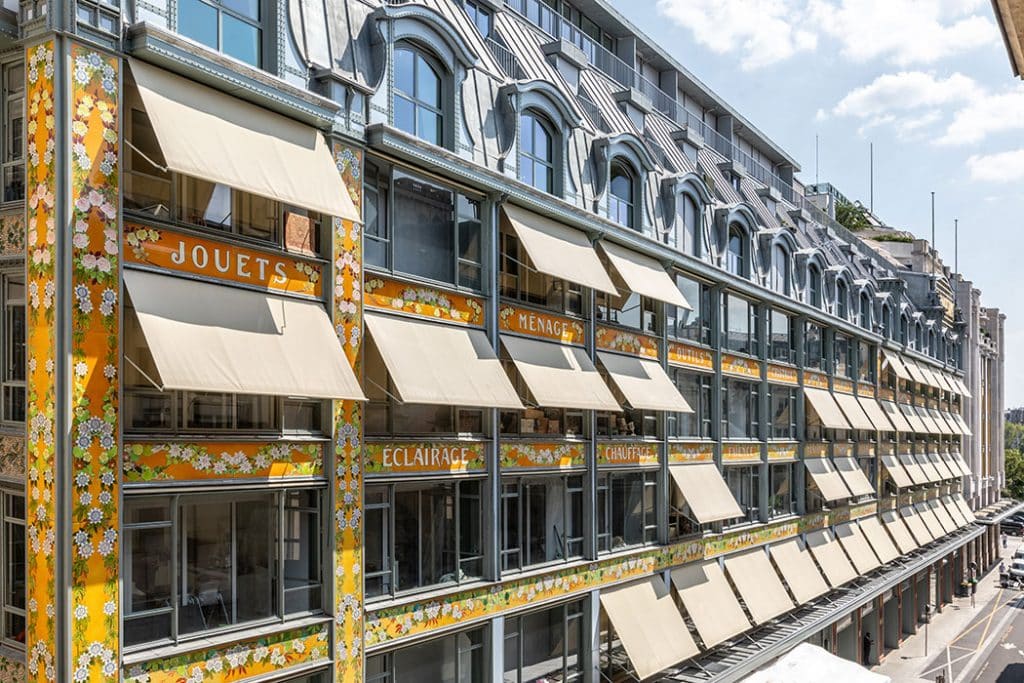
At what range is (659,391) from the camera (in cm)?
2539

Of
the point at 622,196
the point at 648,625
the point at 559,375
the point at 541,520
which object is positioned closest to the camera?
the point at 559,375

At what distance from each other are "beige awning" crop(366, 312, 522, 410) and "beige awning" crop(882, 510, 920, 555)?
33800 mm

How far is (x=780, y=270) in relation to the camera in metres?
36.5

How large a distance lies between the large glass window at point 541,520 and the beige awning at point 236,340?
6.42 m

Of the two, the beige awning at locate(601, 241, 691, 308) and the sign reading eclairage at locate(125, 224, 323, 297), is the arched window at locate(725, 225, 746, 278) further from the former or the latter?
the sign reading eclairage at locate(125, 224, 323, 297)

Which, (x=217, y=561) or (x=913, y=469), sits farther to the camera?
(x=913, y=469)

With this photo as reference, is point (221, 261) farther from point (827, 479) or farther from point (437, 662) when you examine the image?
point (827, 479)

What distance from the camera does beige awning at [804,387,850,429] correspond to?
37531 millimetres

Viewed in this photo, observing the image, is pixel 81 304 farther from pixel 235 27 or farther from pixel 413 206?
pixel 413 206

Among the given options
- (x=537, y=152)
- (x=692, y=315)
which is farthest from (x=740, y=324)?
(x=537, y=152)

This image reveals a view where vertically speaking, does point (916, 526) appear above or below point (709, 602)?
below

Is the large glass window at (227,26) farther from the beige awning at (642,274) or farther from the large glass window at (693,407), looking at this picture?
the large glass window at (693,407)

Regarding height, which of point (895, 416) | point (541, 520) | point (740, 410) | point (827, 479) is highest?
point (740, 410)

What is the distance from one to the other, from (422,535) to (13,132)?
9.38 m
